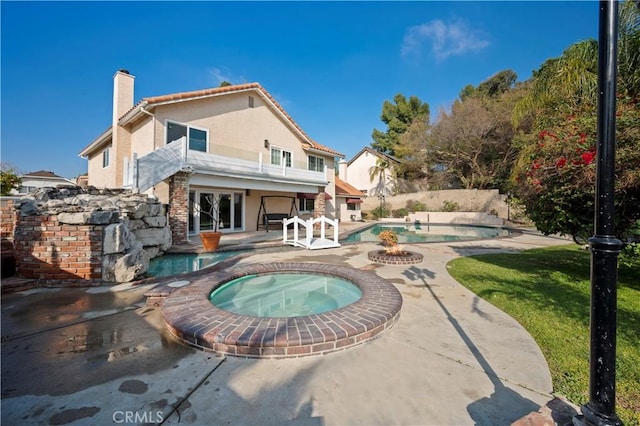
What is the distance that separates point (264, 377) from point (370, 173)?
1515 inches

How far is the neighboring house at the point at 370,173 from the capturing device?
38.5 m

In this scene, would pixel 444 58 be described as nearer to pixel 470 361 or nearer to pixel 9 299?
pixel 470 361

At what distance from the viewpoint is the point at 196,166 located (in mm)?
12383

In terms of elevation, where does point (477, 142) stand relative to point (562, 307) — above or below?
above

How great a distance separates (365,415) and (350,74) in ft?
84.9

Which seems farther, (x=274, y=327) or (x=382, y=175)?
(x=382, y=175)

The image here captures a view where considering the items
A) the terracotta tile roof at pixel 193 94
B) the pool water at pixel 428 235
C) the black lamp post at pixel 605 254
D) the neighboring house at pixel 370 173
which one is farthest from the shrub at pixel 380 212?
the black lamp post at pixel 605 254

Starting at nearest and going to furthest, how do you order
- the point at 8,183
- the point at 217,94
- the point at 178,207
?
the point at 178,207 < the point at 217,94 < the point at 8,183

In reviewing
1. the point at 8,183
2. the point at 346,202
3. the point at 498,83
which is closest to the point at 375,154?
the point at 346,202

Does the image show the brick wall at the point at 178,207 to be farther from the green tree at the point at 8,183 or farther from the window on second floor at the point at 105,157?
the green tree at the point at 8,183

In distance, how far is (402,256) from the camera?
8.67 metres

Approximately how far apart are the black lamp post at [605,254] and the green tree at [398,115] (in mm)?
41868

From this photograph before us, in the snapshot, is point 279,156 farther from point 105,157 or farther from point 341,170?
point 341,170

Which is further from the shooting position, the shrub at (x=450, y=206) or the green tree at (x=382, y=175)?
the green tree at (x=382, y=175)
